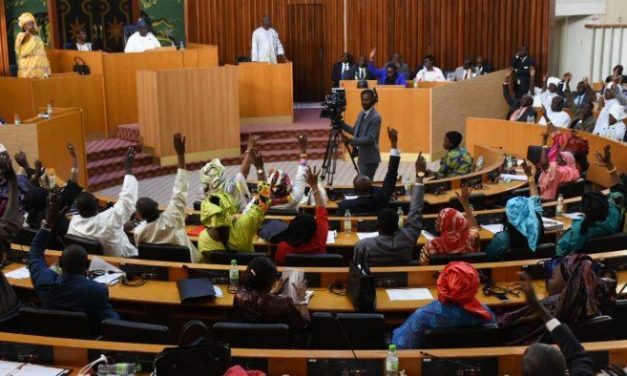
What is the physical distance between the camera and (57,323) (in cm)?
455

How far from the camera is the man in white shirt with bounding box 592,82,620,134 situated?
1117 cm

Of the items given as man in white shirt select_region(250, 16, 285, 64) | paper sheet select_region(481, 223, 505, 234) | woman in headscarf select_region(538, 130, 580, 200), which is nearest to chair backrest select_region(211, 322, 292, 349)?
paper sheet select_region(481, 223, 505, 234)

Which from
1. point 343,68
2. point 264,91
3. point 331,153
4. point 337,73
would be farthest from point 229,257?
point 337,73

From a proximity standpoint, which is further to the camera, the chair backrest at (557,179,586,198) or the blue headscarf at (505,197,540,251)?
the chair backrest at (557,179,586,198)

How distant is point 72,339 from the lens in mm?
4355

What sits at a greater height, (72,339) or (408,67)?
(408,67)

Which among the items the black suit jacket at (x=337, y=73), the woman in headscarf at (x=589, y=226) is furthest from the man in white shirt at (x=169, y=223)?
the black suit jacket at (x=337, y=73)

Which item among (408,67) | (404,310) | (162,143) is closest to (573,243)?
(404,310)

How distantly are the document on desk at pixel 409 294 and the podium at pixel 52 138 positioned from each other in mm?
5887

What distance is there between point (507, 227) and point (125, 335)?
3088 millimetres

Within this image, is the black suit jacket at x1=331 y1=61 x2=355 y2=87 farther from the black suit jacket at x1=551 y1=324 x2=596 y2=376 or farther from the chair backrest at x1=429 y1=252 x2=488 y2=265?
the black suit jacket at x1=551 y1=324 x2=596 y2=376

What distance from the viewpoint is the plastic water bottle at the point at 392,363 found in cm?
386

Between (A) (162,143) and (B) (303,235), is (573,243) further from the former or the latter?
(A) (162,143)

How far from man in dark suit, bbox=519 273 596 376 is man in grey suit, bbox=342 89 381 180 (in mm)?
5453
